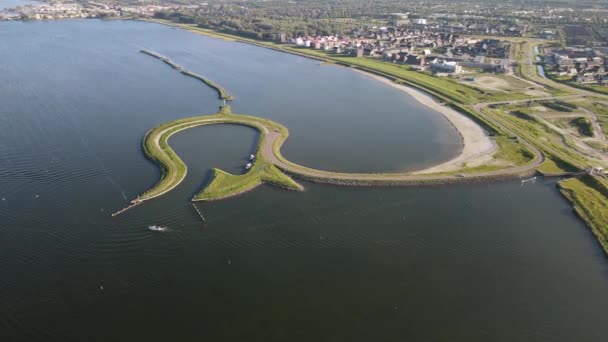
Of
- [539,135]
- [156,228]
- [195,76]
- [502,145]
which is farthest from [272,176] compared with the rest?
[195,76]

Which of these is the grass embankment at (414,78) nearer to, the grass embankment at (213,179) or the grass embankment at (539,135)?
the grass embankment at (539,135)

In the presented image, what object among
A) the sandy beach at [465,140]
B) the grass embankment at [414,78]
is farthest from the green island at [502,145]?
the sandy beach at [465,140]

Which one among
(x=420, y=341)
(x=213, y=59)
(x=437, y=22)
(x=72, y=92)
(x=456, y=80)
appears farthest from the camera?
(x=437, y=22)

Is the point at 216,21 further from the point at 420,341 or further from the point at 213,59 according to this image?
the point at 420,341

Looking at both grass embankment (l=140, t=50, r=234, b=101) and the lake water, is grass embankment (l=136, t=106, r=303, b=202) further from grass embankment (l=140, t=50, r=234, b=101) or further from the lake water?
grass embankment (l=140, t=50, r=234, b=101)

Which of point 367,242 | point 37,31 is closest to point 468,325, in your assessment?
point 367,242
